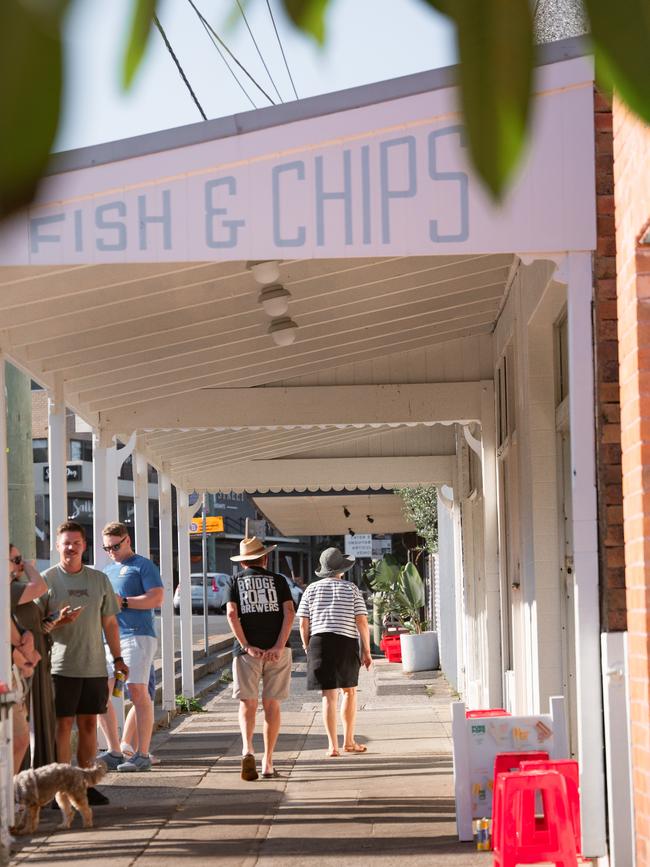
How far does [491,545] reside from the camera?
944 centimetres

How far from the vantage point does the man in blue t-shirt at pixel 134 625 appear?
26.4 feet

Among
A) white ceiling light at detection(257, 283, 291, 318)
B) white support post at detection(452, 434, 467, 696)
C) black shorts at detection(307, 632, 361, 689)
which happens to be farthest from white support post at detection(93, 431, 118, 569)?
white support post at detection(452, 434, 467, 696)

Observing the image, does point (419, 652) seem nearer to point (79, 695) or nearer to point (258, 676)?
point (258, 676)

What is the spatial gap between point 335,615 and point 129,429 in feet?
7.04

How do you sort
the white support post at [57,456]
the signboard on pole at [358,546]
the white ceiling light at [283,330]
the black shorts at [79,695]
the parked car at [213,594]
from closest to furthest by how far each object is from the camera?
the black shorts at [79,695] < the white ceiling light at [283,330] < the white support post at [57,456] < the signboard on pole at [358,546] < the parked car at [213,594]

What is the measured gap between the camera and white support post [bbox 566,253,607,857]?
5004 mm

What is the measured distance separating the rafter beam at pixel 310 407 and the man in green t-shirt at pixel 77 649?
9.21 feet

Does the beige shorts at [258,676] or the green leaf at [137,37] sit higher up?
the green leaf at [137,37]

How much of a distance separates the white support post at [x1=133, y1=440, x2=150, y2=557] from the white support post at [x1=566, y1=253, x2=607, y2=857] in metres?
6.15

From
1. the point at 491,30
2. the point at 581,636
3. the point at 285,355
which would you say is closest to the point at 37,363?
the point at 285,355

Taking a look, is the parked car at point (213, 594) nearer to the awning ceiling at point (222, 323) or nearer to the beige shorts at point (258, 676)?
the awning ceiling at point (222, 323)

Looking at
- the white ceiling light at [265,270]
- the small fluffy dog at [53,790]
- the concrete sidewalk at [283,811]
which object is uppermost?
the white ceiling light at [265,270]

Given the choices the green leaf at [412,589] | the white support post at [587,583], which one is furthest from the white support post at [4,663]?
the green leaf at [412,589]

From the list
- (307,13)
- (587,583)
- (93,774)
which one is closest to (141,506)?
(93,774)
